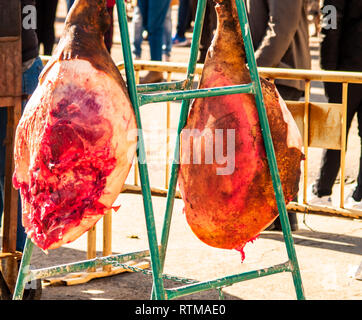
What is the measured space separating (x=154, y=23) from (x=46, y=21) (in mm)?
2744

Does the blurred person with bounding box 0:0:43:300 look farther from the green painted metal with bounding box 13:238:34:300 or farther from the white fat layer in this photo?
the white fat layer

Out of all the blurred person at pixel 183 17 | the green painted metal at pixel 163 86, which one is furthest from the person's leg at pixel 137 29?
the green painted metal at pixel 163 86

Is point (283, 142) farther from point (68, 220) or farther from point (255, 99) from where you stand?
point (68, 220)

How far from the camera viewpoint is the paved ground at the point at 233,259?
4.85 metres

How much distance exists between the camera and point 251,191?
10.1 feet

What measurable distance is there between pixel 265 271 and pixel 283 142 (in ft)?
1.57

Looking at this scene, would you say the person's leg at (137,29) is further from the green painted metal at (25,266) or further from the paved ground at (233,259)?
the green painted metal at (25,266)

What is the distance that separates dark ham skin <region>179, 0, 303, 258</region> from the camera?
9.99 feet

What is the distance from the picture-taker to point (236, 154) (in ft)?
9.95

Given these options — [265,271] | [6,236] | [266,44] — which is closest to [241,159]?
[265,271]

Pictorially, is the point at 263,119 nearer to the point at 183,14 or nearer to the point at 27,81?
the point at 27,81

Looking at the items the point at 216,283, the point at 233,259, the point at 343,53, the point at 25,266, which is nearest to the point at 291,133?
the point at 216,283

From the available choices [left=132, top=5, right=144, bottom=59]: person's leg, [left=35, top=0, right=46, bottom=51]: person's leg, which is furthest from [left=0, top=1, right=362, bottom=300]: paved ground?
[left=132, top=5, right=144, bottom=59]: person's leg
